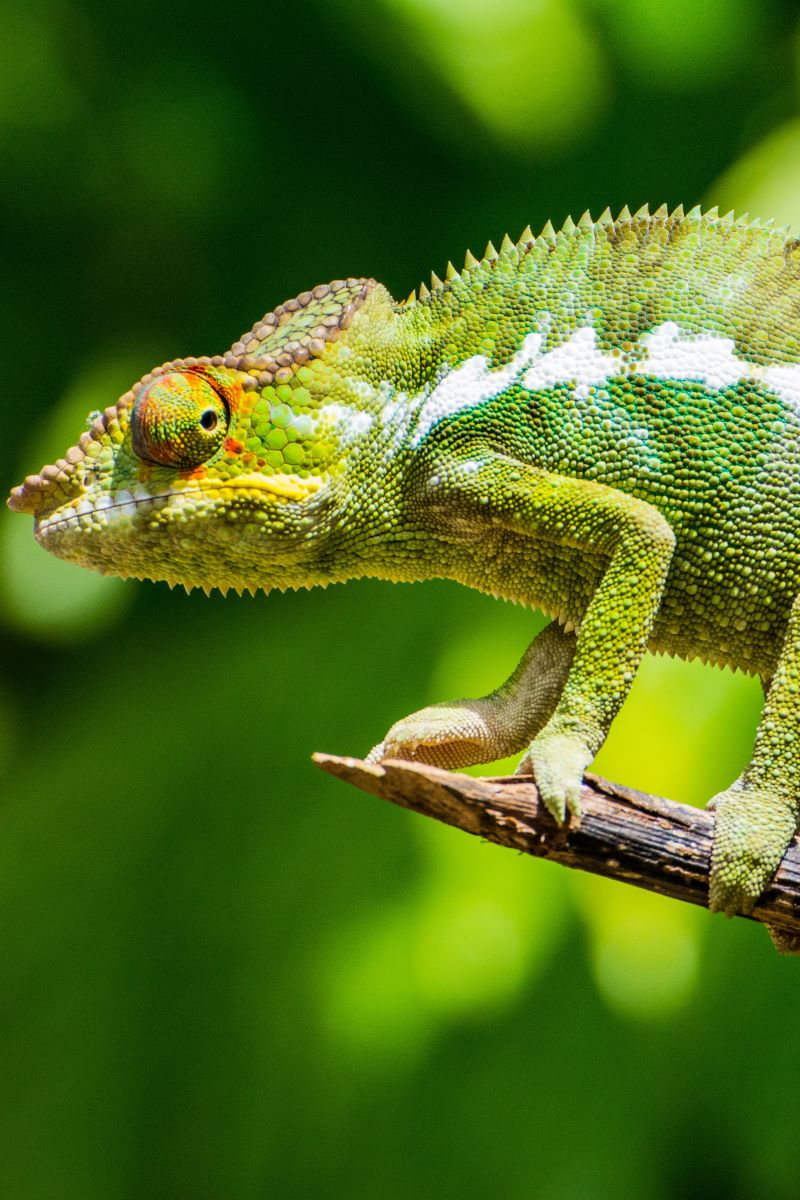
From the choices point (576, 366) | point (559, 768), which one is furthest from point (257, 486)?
point (559, 768)

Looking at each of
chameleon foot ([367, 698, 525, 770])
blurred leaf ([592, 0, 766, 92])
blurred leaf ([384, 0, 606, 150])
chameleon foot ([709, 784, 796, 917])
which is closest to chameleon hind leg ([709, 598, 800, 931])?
chameleon foot ([709, 784, 796, 917])

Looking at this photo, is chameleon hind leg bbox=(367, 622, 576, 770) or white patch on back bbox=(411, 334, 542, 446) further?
chameleon hind leg bbox=(367, 622, 576, 770)

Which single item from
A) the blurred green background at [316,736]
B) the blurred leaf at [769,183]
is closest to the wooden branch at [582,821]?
the blurred green background at [316,736]

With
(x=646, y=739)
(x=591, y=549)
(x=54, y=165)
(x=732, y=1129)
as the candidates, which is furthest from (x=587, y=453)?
(x=54, y=165)

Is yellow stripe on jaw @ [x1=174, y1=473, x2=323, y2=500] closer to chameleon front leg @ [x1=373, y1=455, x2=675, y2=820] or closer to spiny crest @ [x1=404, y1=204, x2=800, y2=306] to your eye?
chameleon front leg @ [x1=373, y1=455, x2=675, y2=820]

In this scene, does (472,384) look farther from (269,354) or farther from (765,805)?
(765,805)

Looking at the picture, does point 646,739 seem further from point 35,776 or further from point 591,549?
point 35,776
